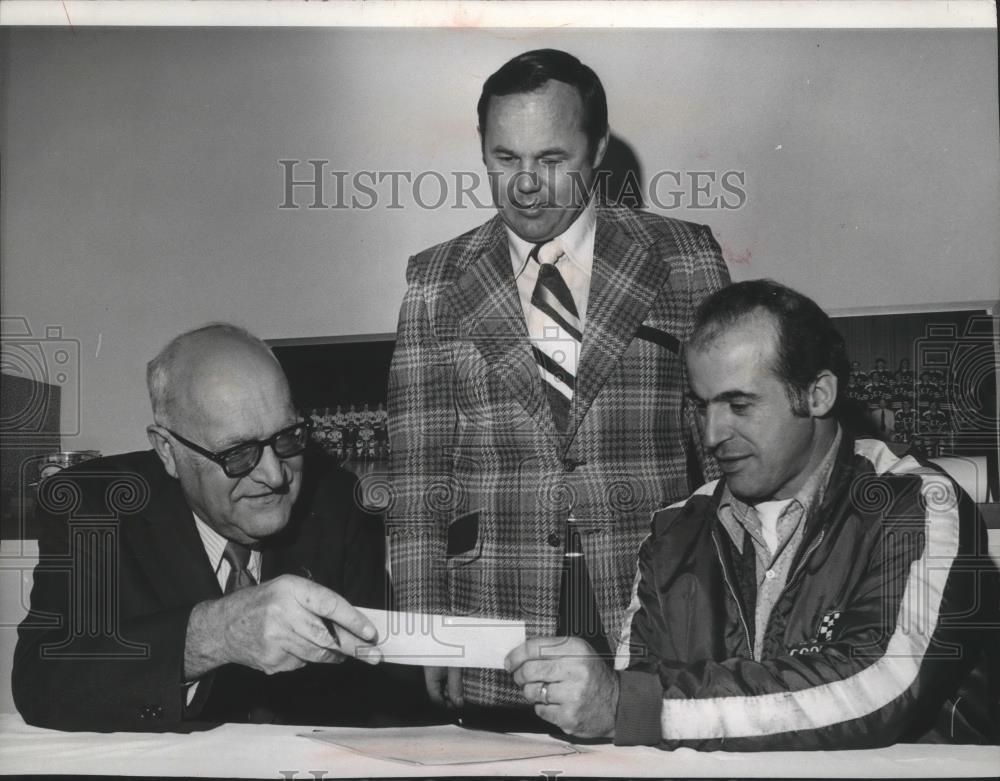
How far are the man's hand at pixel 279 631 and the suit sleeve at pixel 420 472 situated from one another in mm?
130

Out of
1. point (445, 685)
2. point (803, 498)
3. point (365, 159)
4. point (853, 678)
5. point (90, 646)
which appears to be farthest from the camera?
point (365, 159)

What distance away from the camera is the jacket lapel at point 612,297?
2.42 m

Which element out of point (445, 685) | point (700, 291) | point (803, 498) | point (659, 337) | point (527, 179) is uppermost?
point (527, 179)

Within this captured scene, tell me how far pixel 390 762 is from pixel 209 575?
1.92 feet

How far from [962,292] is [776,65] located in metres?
0.68

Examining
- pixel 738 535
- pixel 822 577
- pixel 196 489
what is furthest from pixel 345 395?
pixel 822 577

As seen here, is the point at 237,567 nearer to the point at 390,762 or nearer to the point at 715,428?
the point at 390,762

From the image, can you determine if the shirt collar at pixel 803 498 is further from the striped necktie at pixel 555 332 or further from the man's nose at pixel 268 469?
the man's nose at pixel 268 469

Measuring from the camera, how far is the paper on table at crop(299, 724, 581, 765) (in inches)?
88.4

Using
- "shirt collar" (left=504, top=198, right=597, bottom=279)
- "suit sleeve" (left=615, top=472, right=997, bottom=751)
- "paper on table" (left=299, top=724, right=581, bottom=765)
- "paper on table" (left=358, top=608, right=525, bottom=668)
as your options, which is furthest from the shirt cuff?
"shirt collar" (left=504, top=198, right=597, bottom=279)

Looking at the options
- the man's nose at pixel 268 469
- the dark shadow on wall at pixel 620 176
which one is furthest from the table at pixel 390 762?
the dark shadow on wall at pixel 620 176

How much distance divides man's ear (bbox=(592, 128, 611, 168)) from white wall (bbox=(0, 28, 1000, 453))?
0.19 feet

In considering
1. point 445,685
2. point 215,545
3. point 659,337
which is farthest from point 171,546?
point 659,337

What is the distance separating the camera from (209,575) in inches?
96.0
